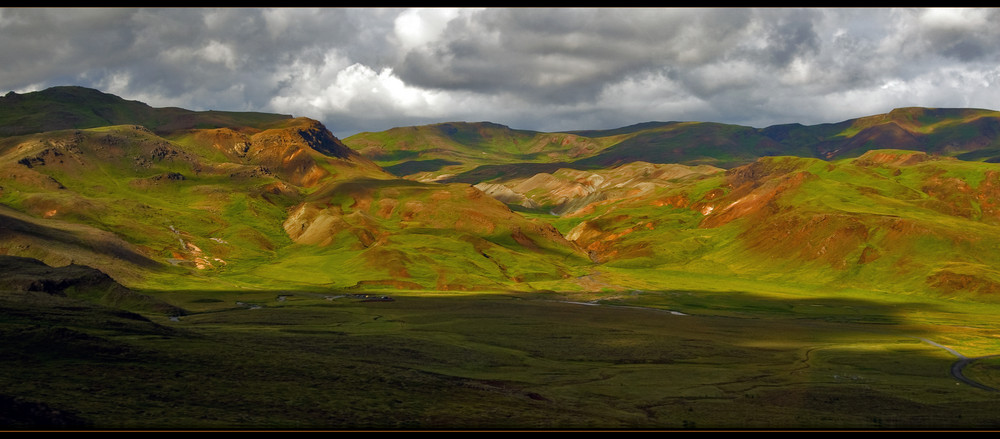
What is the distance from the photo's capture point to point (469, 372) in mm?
86875

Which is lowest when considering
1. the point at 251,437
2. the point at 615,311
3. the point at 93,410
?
the point at 615,311

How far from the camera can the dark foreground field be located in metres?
55.7

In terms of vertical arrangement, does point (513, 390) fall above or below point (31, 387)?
below

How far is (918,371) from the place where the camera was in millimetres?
93750

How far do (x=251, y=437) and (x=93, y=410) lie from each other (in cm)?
3509

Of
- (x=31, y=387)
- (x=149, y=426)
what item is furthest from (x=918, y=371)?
(x=31, y=387)

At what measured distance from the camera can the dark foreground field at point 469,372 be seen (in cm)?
5569

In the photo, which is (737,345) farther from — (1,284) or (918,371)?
(1,284)

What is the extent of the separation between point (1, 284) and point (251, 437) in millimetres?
123907

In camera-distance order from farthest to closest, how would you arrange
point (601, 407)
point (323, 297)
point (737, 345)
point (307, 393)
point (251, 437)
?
point (323, 297)
point (737, 345)
point (601, 407)
point (307, 393)
point (251, 437)

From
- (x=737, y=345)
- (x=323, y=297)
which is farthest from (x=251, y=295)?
(x=737, y=345)

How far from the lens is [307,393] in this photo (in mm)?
62156

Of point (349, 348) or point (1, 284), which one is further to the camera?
point (1, 284)

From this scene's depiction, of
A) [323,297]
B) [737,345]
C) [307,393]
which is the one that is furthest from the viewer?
[323,297]
